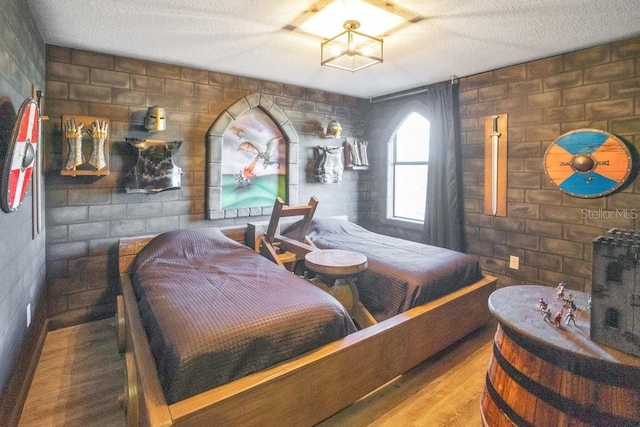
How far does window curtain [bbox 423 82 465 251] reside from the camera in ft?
12.0

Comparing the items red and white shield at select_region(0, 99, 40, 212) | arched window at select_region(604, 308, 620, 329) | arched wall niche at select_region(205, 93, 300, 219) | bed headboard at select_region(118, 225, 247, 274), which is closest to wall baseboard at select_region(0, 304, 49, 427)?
bed headboard at select_region(118, 225, 247, 274)

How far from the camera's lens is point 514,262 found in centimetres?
331

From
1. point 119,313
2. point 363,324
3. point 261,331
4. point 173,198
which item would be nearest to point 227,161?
point 173,198

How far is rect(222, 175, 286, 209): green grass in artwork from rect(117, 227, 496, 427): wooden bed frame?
4.53ft

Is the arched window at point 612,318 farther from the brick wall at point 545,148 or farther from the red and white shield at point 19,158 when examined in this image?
the red and white shield at point 19,158

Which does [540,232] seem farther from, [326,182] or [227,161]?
[227,161]

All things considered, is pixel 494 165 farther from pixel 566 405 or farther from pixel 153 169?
pixel 153 169

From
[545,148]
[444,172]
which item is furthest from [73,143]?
[545,148]

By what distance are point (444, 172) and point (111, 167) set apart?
10.6ft

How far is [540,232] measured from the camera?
312cm

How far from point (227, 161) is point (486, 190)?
2632mm

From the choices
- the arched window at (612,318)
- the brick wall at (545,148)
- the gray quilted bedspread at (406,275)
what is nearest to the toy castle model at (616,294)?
the arched window at (612,318)

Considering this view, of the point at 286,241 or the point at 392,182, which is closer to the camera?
the point at 286,241

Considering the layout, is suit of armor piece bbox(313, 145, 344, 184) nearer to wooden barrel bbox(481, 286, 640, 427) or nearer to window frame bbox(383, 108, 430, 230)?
window frame bbox(383, 108, 430, 230)
